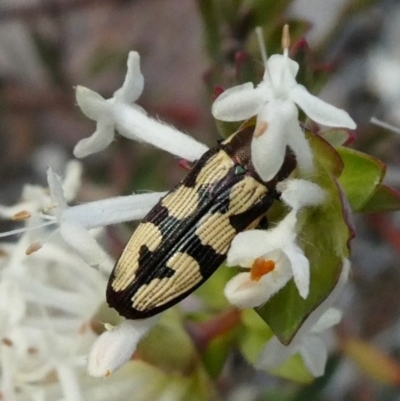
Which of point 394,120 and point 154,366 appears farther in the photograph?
point 394,120

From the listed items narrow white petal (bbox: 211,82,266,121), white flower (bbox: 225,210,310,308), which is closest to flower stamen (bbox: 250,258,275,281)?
white flower (bbox: 225,210,310,308)

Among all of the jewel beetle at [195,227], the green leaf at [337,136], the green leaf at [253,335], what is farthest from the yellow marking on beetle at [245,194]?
the green leaf at [253,335]

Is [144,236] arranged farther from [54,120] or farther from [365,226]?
[54,120]

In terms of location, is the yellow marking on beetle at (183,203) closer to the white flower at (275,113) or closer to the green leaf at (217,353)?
the white flower at (275,113)

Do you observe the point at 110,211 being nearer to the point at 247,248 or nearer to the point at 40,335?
the point at 247,248

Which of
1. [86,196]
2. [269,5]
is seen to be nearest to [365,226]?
[86,196]

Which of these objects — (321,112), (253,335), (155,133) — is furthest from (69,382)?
(321,112)
